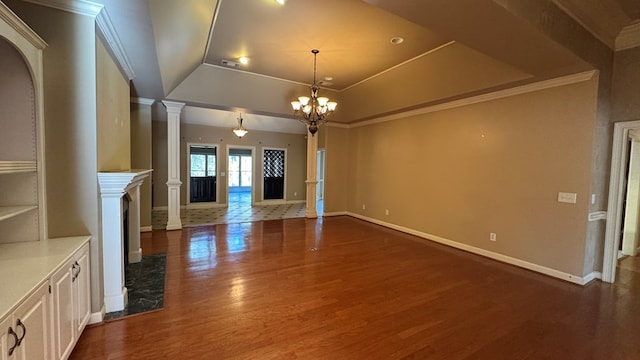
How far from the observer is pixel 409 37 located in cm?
371

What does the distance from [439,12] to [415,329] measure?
107 inches

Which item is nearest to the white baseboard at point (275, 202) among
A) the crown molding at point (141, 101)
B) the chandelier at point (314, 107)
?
the crown molding at point (141, 101)

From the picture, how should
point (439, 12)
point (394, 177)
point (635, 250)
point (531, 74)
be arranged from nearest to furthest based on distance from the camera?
point (439, 12), point (531, 74), point (635, 250), point (394, 177)

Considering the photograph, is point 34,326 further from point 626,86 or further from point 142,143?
point 626,86

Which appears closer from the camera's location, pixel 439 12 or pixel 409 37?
pixel 439 12

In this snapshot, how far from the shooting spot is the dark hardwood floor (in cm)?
211

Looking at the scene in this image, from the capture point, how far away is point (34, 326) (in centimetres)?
145

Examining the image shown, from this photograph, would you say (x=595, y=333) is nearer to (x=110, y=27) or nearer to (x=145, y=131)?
(x=110, y=27)

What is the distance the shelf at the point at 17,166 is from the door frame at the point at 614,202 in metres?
6.10

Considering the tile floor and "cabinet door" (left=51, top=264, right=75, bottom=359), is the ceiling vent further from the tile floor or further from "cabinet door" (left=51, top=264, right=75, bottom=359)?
"cabinet door" (left=51, top=264, right=75, bottom=359)

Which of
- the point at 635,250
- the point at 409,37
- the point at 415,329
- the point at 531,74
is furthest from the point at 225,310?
the point at 635,250

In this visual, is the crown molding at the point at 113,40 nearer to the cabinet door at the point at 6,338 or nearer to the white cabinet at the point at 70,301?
the white cabinet at the point at 70,301

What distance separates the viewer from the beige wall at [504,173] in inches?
135

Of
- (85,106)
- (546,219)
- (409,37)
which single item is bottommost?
(546,219)
